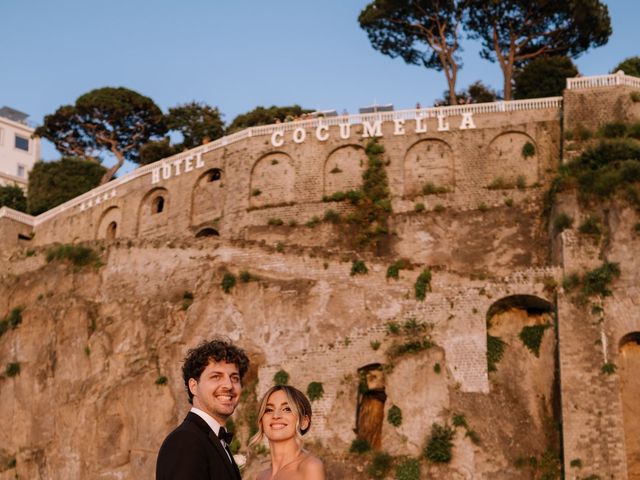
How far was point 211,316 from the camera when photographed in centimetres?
3591

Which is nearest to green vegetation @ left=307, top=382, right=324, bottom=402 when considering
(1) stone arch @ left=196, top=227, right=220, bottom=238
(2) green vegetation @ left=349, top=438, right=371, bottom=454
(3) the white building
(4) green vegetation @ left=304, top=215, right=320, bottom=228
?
(2) green vegetation @ left=349, top=438, right=371, bottom=454

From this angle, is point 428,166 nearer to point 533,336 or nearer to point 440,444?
point 533,336

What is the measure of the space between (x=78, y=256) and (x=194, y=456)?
35.3 metres

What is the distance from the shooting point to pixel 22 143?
83.1 metres

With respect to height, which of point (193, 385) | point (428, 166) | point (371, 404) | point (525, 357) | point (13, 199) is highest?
point (13, 199)

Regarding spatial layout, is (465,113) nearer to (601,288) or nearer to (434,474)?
(601,288)

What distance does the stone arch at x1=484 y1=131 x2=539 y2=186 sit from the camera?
41031mm

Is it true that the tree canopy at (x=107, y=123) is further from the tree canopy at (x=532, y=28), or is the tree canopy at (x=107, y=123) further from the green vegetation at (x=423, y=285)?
the green vegetation at (x=423, y=285)

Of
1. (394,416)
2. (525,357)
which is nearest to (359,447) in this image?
(394,416)

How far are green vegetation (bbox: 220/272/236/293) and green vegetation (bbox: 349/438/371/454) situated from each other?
8.00 meters

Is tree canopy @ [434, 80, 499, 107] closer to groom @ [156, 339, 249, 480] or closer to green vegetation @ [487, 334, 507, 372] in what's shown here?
green vegetation @ [487, 334, 507, 372]

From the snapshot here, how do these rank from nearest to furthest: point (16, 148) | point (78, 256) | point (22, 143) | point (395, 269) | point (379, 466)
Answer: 1. point (379, 466)
2. point (395, 269)
3. point (78, 256)
4. point (16, 148)
5. point (22, 143)

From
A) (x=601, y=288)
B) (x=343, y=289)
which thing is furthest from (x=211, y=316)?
(x=601, y=288)

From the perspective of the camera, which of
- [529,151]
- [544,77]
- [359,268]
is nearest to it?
[359,268]
